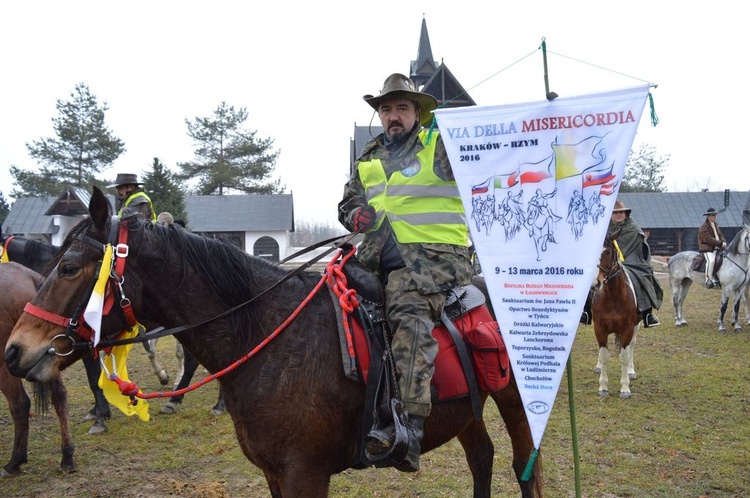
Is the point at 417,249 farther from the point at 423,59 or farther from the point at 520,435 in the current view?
the point at 423,59

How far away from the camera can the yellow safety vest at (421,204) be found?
3.10 metres

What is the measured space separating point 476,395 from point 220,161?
43.6m

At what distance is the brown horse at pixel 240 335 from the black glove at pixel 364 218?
45cm

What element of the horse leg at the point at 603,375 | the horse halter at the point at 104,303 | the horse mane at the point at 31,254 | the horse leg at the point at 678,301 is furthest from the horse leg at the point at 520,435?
the horse leg at the point at 678,301

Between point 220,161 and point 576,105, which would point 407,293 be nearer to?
A: point 576,105

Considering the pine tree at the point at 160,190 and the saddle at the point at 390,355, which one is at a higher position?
the pine tree at the point at 160,190

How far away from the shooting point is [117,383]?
299cm

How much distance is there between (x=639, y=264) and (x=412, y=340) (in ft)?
23.9

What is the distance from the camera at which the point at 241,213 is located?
38250mm

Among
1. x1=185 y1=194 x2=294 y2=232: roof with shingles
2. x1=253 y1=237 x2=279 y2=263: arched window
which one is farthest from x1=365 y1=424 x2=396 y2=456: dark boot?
x1=253 y1=237 x2=279 y2=263: arched window

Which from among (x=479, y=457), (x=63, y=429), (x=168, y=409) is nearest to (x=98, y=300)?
(x=479, y=457)

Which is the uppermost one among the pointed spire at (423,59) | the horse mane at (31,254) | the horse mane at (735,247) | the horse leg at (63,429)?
the pointed spire at (423,59)

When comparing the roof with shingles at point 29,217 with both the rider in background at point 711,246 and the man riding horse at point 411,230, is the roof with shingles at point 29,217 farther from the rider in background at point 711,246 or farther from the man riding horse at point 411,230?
the man riding horse at point 411,230

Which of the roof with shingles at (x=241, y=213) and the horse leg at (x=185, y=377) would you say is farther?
the roof with shingles at (x=241, y=213)
